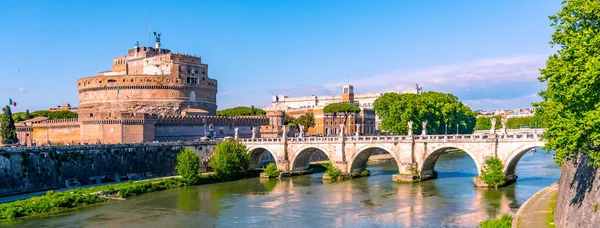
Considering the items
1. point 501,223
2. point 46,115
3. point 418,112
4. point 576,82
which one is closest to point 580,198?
point 576,82

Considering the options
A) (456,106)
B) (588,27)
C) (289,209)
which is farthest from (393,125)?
(588,27)

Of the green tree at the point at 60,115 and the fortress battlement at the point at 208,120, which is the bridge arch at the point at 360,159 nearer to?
the fortress battlement at the point at 208,120

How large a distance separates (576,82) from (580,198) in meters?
3.88

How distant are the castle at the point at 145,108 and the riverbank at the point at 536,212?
111 feet

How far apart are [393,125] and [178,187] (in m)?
26.8

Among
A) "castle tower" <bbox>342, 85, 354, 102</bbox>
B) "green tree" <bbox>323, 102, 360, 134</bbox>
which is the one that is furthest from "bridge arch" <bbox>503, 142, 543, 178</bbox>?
"castle tower" <bbox>342, 85, 354, 102</bbox>

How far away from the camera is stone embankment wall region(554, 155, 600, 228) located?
656 inches

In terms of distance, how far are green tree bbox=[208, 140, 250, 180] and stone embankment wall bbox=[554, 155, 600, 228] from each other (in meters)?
31.1

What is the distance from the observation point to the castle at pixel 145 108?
178 ft

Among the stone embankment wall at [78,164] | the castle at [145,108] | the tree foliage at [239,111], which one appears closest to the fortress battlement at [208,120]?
the castle at [145,108]

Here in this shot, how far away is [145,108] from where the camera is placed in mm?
65750

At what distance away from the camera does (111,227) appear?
94.5 feet

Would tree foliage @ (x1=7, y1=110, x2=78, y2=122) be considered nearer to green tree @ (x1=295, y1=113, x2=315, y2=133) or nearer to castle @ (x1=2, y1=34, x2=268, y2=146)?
castle @ (x1=2, y1=34, x2=268, y2=146)

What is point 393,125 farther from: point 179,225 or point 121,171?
point 179,225
